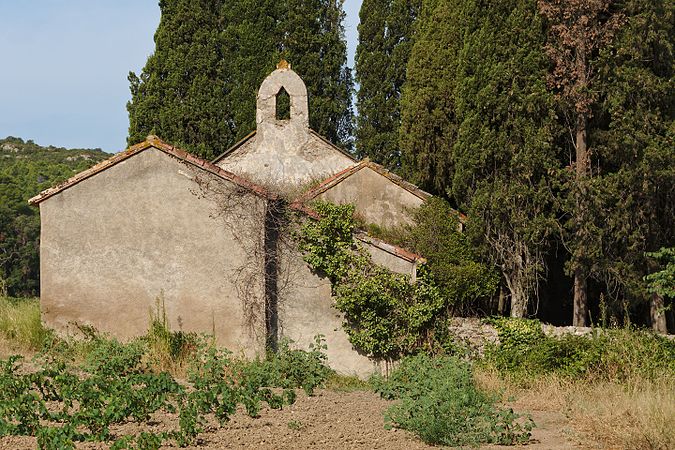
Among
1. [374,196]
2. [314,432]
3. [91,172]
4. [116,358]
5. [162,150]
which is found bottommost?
[314,432]

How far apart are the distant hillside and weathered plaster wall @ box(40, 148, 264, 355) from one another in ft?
65.8

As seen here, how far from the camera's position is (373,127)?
29.7 meters

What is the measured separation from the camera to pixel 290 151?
76.7ft

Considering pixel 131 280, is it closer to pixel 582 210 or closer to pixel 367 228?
pixel 367 228

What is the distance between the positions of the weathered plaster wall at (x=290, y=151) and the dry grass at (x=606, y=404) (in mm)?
8908

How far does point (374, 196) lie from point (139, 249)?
20.5 ft

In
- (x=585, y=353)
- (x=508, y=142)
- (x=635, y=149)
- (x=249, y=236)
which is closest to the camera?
(x=585, y=353)

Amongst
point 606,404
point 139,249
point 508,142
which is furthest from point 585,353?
point 139,249

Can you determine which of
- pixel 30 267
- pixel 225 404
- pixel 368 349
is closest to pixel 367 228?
pixel 368 349

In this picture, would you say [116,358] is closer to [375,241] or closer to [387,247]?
[375,241]

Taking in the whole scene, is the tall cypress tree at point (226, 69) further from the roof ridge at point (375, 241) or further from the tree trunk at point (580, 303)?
the tree trunk at point (580, 303)

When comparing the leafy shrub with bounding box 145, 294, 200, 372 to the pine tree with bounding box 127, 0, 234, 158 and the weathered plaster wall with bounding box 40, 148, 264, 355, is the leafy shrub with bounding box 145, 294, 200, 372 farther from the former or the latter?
the pine tree with bounding box 127, 0, 234, 158

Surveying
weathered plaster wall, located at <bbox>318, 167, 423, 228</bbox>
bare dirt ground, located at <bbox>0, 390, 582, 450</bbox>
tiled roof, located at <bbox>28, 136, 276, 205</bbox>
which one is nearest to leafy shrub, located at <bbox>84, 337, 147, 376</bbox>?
bare dirt ground, located at <bbox>0, 390, 582, 450</bbox>

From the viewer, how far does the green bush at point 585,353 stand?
14.5 meters
